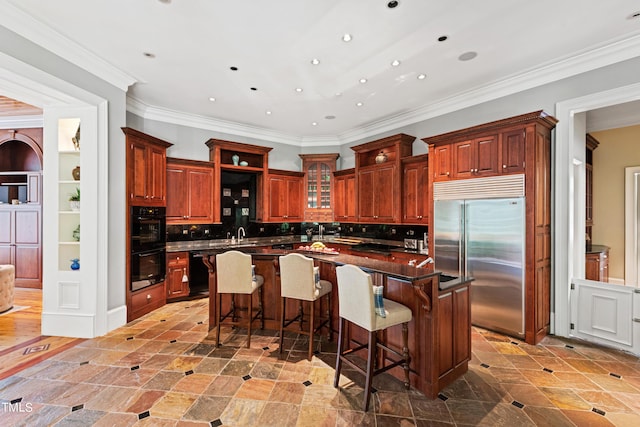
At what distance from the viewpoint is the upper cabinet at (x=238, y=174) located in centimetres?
564

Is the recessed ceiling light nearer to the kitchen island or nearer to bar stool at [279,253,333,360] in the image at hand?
the kitchen island

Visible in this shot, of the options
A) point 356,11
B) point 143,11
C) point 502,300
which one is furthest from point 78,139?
point 502,300

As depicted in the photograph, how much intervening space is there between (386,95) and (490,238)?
8.57 feet

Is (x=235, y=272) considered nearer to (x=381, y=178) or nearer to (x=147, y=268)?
(x=147, y=268)

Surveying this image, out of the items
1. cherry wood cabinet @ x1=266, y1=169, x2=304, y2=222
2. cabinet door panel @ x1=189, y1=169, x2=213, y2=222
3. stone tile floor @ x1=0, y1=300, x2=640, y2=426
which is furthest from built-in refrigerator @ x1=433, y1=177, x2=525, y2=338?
cabinet door panel @ x1=189, y1=169, x2=213, y2=222

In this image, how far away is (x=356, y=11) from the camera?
2641 mm

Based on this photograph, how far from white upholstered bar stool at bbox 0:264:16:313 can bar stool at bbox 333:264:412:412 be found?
17.5 ft

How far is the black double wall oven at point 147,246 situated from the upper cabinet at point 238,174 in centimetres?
113

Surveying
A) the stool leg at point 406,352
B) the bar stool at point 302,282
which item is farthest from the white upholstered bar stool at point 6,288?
the stool leg at point 406,352

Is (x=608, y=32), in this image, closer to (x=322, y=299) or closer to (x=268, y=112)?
(x=322, y=299)

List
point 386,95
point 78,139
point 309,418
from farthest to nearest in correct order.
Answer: point 386,95 → point 78,139 → point 309,418

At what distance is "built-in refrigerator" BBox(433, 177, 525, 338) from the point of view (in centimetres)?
349

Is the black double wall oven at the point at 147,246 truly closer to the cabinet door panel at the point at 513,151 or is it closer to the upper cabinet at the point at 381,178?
the upper cabinet at the point at 381,178

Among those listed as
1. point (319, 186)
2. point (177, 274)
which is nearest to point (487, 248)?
point (319, 186)
